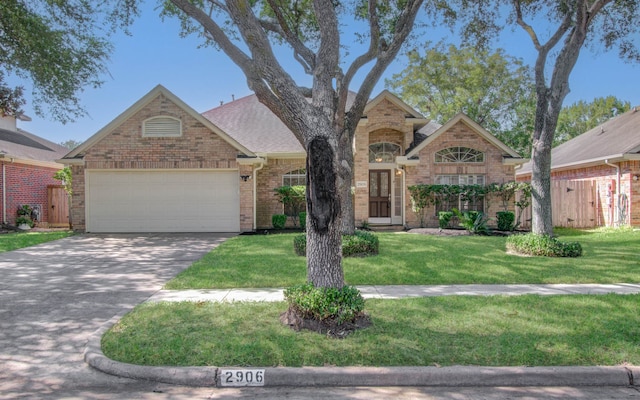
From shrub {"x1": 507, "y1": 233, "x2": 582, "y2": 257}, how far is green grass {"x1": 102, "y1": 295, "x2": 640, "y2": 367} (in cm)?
393

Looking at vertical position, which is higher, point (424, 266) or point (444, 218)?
point (444, 218)

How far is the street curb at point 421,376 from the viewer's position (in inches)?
156

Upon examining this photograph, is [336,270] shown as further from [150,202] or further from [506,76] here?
[506,76]

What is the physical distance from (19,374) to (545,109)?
37.4ft

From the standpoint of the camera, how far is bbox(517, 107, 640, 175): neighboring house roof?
16.1 m

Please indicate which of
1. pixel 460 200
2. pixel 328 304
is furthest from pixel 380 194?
pixel 328 304

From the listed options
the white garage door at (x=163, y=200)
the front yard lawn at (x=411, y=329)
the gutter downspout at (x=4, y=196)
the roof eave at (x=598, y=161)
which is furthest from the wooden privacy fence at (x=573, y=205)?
the gutter downspout at (x=4, y=196)

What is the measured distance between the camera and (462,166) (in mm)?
16938

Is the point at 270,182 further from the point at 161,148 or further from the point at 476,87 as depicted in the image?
the point at 476,87

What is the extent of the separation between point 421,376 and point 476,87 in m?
31.1

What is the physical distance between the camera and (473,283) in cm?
751

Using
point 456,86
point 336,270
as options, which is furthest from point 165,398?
point 456,86

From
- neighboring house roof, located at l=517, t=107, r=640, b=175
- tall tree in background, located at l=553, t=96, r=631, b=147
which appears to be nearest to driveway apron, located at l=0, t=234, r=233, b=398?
neighboring house roof, located at l=517, t=107, r=640, b=175

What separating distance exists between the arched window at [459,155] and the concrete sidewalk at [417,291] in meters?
10.2
